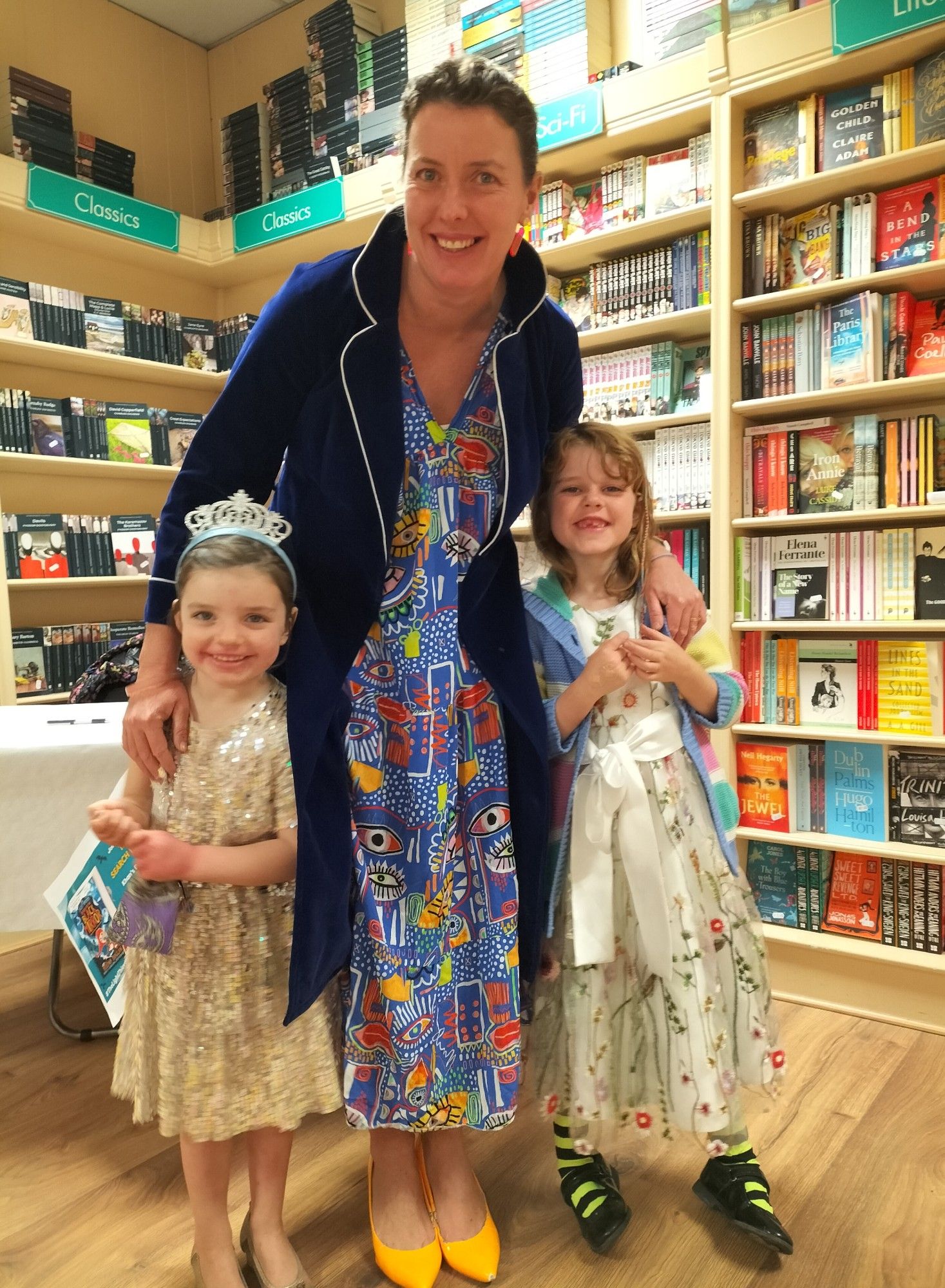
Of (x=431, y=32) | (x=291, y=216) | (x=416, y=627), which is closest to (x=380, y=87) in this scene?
(x=431, y=32)

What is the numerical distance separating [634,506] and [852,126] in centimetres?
156

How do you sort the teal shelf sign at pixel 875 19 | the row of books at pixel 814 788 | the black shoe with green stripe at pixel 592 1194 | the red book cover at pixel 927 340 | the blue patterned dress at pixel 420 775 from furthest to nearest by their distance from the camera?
1. the row of books at pixel 814 788
2. the red book cover at pixel 927 340
3. the teal shelf sign at pixel 875 19
4. the black shoe with green stripe at pixel 592 1194
5. the blue patterned dress at pixel 420 775

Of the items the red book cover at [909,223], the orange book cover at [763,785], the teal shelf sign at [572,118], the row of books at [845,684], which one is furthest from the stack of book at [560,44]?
the orange book cover at [763,785]

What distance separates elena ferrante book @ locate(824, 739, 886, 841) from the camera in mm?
2371

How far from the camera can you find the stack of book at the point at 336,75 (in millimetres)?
3299

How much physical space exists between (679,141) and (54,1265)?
303 cm

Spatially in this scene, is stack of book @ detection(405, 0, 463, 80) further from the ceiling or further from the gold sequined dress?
the gold sequined dress

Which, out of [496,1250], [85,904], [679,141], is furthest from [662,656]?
[679,141]

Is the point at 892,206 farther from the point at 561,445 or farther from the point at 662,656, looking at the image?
the point at 662,656

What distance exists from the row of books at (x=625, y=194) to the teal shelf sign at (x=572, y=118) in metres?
0.14

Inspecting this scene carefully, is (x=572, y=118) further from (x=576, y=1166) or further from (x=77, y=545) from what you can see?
(x=576, y=1166)

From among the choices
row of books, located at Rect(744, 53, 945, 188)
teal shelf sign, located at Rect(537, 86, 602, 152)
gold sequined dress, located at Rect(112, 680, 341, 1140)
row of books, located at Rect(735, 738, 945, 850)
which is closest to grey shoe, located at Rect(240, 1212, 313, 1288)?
gold sequined dress, located at Rect(112, 680, 341, 1140)

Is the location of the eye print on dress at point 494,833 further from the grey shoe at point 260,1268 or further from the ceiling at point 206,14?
the ceiling at point 206,14

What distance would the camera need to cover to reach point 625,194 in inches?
106
